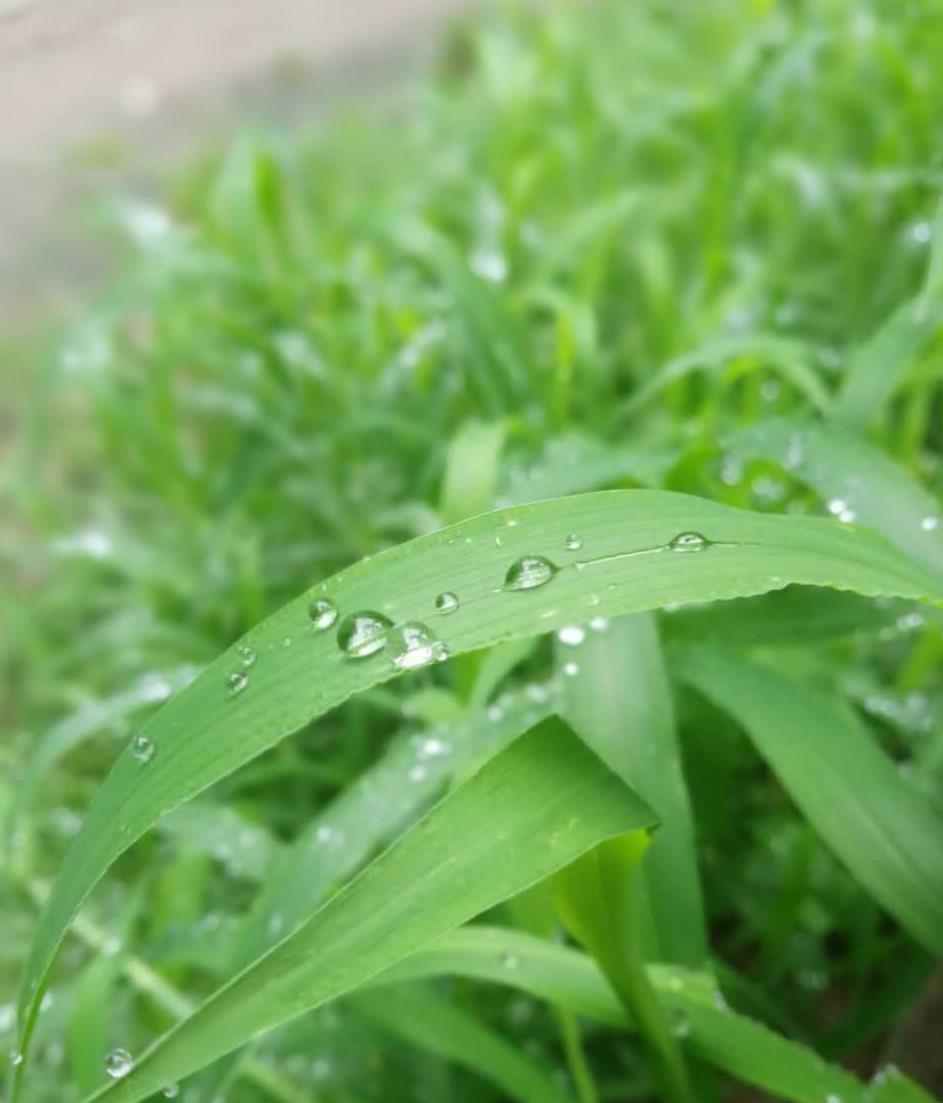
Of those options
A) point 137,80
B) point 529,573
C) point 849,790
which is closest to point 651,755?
point 849,790

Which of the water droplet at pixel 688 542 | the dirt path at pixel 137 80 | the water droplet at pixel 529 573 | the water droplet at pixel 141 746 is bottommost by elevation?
the water droplet at pixel 688 542

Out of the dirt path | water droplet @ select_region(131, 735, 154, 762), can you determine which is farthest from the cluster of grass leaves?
the dirt path

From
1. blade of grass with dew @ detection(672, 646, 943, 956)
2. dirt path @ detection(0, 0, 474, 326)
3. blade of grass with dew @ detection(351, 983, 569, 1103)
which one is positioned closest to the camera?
blade of grass with dew @ detection(672, 646, 943, 956)

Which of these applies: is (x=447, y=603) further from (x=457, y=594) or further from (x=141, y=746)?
(x=141, y=746)

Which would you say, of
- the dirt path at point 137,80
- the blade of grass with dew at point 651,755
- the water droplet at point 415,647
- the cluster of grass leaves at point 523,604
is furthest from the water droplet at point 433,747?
the dirt path at point 137,80

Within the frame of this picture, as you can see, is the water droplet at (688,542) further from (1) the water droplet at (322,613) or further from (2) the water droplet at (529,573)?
(1) the water droplet at (322,613)

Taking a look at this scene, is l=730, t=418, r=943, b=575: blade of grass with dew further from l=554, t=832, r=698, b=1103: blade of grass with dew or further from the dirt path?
the dirt path
